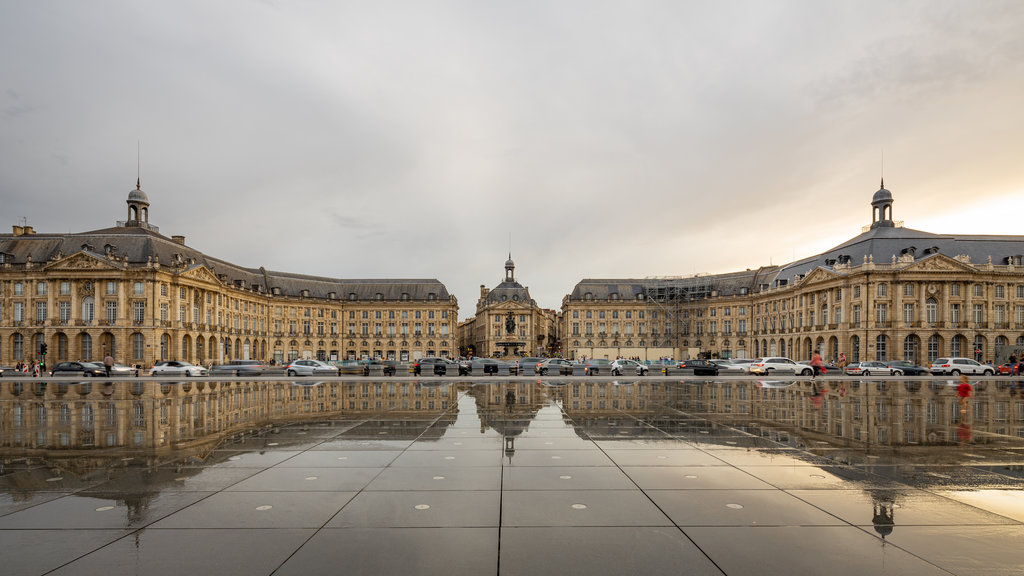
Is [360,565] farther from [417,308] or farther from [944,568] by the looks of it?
[417,308]

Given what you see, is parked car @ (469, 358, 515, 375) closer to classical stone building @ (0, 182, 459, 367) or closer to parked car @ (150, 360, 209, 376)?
parked car @ (150, 360, 209, 376)

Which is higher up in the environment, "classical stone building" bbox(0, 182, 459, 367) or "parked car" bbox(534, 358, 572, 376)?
"classical stone building" bbox(0, 182, 459, 367)

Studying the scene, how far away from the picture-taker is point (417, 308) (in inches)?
4333

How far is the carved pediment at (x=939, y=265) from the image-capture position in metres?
69.4

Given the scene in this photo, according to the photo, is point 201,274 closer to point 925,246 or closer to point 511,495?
point 511,495

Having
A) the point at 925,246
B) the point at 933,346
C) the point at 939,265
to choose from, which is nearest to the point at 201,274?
the point at 939,265

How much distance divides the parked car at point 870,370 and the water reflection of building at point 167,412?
42.1 m

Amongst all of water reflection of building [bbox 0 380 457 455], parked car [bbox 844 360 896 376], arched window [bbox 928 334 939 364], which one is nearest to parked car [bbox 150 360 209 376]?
water reflection of building [bbox 0 380 457 455]

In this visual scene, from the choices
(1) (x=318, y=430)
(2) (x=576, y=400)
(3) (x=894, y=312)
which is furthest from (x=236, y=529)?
(3) (x=894, y=312)

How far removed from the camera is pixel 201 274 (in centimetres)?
7675

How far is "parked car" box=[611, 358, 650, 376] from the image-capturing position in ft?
147

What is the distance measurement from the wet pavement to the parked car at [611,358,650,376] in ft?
Result: 95.4

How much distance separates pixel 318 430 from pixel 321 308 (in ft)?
323

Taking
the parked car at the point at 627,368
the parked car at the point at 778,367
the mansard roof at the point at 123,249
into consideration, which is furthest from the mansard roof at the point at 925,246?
the mansard roof at the point at 123,249
